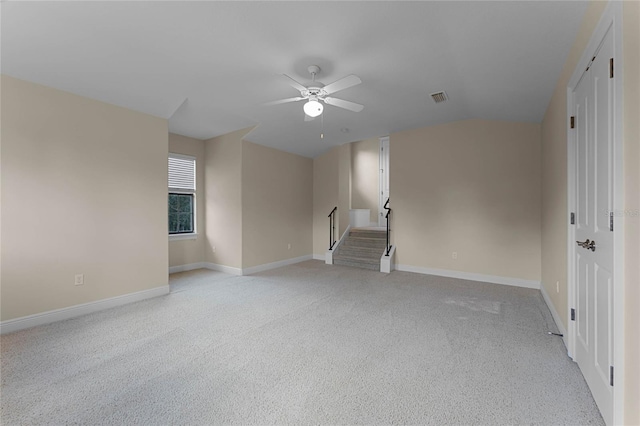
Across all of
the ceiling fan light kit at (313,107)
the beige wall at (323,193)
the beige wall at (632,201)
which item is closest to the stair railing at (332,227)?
the beige wall at (323,193)

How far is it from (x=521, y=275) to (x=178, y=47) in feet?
18.9

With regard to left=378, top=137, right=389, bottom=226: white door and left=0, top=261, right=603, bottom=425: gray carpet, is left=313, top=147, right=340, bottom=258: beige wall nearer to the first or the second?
left=378, top=137, right=389, bottom=226: white door

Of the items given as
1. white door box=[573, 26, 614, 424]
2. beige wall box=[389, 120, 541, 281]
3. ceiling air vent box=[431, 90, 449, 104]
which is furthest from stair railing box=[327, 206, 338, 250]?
white door box=[573, 26, 614, 424]

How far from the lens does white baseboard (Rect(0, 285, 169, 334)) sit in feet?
9.41

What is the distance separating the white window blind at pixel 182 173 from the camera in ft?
18.1

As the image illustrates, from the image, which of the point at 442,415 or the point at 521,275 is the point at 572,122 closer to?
the point at 442,415

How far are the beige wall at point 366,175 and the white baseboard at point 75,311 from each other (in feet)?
20.9

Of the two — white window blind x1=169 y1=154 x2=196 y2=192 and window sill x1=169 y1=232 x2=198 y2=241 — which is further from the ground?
white window blind x1=169 y1=154 x2=196 y2=192

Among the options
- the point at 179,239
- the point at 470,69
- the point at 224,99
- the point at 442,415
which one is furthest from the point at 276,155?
the point at 442,415

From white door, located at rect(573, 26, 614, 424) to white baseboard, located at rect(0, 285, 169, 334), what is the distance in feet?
15.4

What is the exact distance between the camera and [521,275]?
181 inches

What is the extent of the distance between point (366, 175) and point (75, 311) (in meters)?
7.61

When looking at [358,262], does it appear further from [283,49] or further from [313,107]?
[283,49]

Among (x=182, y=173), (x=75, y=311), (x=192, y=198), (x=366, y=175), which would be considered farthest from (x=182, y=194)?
(x=366, y=175)
